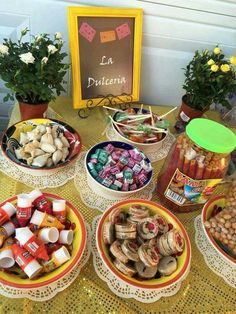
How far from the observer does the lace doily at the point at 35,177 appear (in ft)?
2.59

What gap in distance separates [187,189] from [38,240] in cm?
36

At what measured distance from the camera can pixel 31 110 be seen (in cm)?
91

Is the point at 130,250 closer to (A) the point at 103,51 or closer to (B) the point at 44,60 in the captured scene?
(B) the point at 44,60

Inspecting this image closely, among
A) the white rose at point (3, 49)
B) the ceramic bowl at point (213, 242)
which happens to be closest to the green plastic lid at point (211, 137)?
the ceramic bowl at point (213, 242)

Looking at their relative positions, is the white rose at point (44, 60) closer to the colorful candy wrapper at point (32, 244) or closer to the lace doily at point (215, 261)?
the colorful candy wrapper at point (32, 244)

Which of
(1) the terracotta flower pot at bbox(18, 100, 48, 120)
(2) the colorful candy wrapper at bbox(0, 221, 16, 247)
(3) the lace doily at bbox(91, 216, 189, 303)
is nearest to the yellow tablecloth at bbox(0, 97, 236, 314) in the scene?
(3) the lace doily at bbox(91, 216, 189, 303)

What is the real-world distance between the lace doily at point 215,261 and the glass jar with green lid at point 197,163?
0.09 metres

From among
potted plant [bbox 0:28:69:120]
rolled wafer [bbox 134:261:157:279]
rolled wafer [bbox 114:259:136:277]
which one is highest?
potted plant [bbox 0:28:69:120]

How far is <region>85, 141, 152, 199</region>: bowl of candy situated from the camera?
30.6 inches

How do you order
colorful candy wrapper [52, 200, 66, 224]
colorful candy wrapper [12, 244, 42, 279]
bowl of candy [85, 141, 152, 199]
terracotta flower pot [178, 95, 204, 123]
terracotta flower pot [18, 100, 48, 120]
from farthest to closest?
1. terracotta flower pot [178, 95, 204, 123]
2. terracotta flower pot [18, 100, 48, 120]
3. bowl of candy [85, 141, 152, 199]
4. colorful candy wrapper [52, 200, 66, 224]
5. colorful candy wrapper [12, 244, 42, 279]

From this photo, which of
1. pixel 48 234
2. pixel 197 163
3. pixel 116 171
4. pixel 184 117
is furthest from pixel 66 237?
pixel 184 117

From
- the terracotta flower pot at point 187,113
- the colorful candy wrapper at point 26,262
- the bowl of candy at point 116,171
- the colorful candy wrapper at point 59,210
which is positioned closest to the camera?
the colorful candy wrapper at point 26,262

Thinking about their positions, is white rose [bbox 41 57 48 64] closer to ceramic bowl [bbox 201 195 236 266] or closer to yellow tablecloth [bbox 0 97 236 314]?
yellow tablecloth [bbox 0 97 236 314]

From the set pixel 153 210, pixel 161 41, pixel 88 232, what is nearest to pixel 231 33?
pixel 161 41
